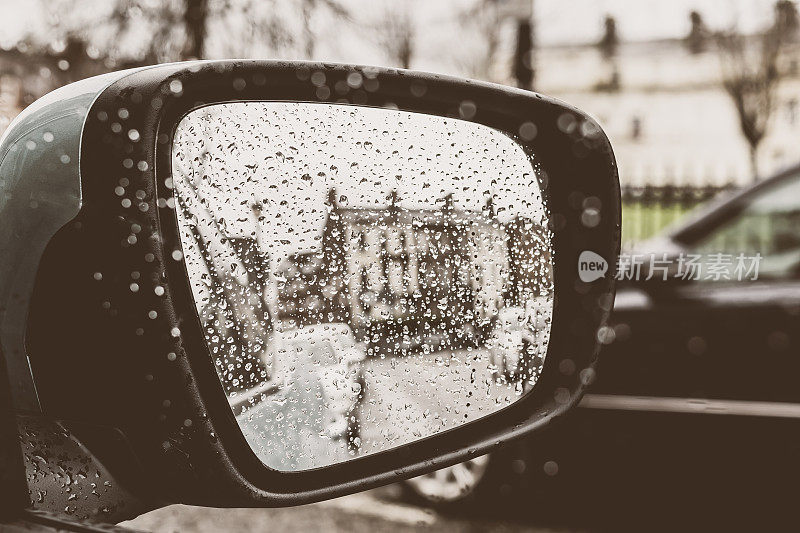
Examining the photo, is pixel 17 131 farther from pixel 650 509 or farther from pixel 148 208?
pixel 650 509

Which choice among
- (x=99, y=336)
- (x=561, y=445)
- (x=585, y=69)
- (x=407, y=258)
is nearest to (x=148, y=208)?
(x=99, y=336)

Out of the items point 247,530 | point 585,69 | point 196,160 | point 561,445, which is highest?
point 585,69

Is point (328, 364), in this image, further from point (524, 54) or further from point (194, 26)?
point (524, 54)

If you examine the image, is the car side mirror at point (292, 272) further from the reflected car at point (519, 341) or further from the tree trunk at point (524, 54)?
the tree trunk at point (524, 54)

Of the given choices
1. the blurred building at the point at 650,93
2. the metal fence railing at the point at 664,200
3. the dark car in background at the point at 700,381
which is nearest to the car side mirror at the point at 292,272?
the dark car in background at the point at 700,381

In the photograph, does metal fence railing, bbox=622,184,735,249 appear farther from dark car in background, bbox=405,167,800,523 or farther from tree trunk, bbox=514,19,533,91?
dark car in background, bbox=405,167,800,523

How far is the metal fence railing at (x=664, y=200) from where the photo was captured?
→ 14.4m

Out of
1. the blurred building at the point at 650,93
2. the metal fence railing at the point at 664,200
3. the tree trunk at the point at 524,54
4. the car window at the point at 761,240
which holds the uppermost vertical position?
the blurred building at the point at 650,93

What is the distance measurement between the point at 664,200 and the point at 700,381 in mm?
12590

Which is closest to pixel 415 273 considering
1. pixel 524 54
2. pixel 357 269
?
pixel 357 269

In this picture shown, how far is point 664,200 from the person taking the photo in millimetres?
15672

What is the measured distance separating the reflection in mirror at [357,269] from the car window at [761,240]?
9.79ft

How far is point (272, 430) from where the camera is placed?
84cm

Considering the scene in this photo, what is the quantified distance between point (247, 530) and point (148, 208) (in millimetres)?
3763
